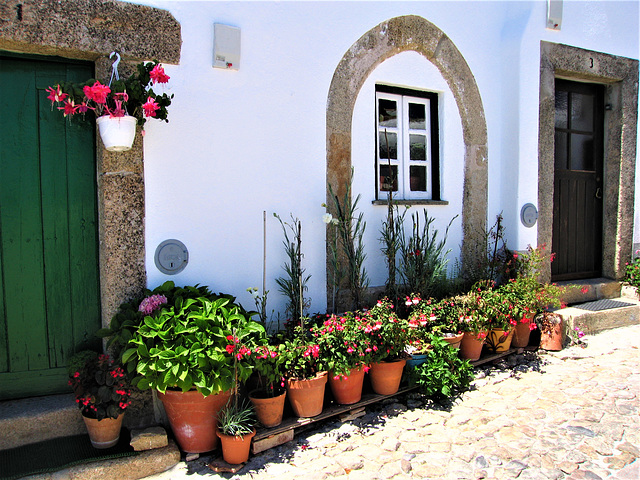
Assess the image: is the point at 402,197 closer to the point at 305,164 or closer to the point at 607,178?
the point at 305,164

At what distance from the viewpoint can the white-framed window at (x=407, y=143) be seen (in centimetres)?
451

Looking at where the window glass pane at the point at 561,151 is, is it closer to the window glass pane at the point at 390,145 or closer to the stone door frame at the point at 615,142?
the stone door frame at the point at 615,142

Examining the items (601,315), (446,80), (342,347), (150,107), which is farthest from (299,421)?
(601,315)

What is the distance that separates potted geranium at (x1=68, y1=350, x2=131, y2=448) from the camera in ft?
9.36

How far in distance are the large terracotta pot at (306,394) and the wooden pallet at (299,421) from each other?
0.16ft

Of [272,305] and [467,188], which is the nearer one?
[272,305]

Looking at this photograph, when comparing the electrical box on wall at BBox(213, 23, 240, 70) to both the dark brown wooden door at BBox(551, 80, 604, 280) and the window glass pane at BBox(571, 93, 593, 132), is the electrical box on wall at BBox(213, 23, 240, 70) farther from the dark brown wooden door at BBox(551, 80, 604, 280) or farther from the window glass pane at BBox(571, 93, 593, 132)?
the window glass pane at BBox(571, 93, 593, 132)

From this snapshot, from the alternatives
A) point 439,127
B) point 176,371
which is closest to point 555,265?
point 439,127

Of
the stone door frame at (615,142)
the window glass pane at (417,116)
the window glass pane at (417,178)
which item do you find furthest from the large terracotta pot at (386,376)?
the stone door frame at (615,142)

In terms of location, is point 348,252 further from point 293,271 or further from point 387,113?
point 387,113

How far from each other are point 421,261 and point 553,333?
4.95 feet

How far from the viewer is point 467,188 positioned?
4.84 metres

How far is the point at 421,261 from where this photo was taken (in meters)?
4.30

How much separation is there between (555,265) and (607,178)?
4.09 ft
